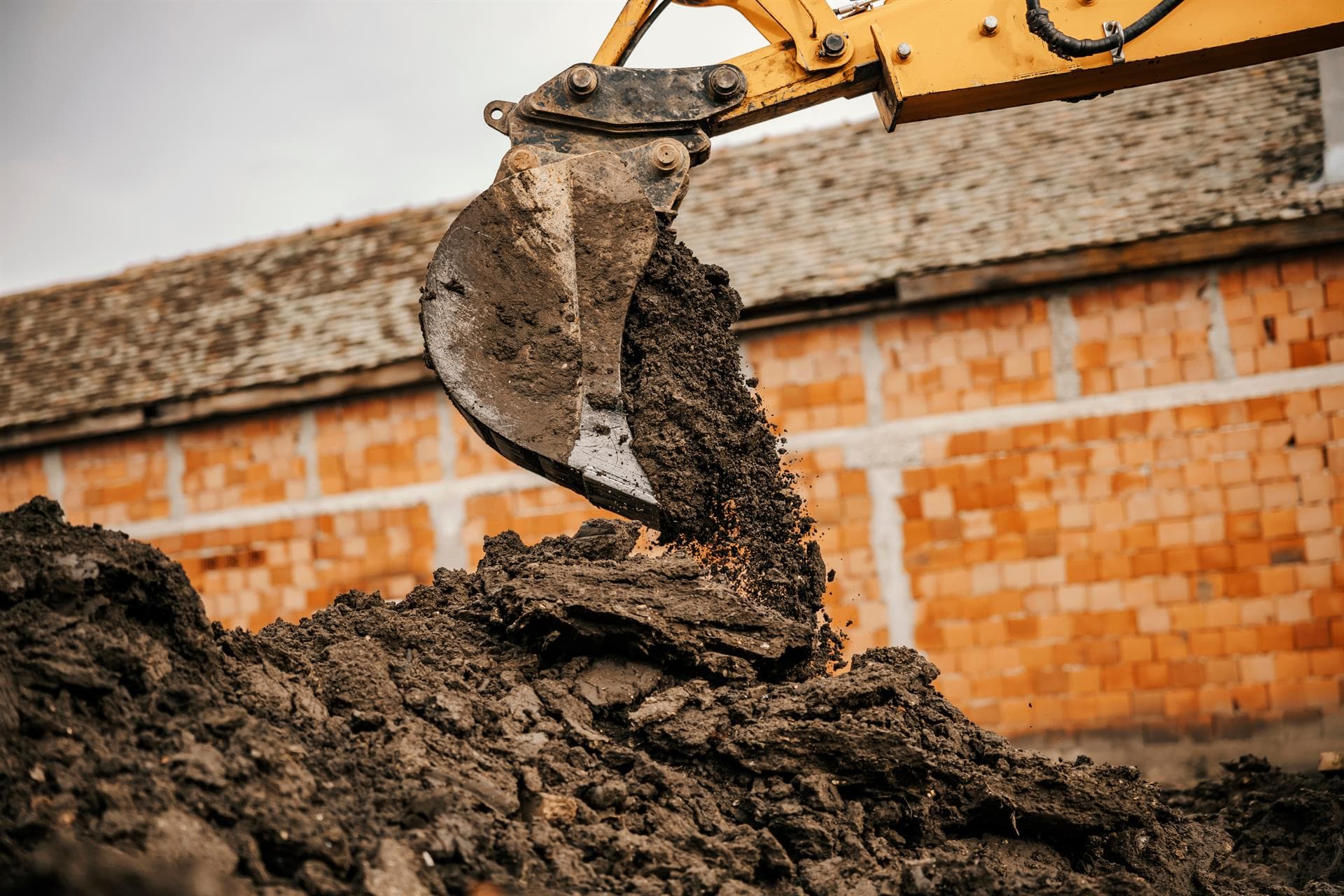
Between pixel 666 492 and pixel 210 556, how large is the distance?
28.2 feet

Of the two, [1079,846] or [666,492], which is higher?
[666,492]

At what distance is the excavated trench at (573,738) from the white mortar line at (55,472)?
879cm

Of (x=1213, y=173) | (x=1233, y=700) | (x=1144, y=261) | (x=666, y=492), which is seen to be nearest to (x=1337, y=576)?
(x=1233, y=700)

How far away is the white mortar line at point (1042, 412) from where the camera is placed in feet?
31.9

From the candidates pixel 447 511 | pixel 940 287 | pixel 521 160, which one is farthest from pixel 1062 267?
pixel 521 160

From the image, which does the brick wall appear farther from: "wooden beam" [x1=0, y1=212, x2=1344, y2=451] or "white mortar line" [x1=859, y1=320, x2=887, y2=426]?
"wooden beam" [x1=0, y1=212, x2=1344, y2=451]

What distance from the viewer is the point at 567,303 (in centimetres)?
488

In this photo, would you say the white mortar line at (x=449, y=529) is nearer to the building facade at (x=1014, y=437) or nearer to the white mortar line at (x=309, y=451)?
the building facade at (x=1014, y=437)

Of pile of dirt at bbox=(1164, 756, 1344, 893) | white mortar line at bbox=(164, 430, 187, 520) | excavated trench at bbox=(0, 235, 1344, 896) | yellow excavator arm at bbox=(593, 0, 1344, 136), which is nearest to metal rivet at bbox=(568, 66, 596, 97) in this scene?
yellow excavator arm at bbox=(593, 0, 1344, 136)

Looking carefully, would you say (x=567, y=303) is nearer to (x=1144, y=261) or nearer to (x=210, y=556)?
(x=1144, y=261)

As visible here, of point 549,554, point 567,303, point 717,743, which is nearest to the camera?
point 717,743

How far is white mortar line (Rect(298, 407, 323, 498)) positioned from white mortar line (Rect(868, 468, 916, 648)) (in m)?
5.13

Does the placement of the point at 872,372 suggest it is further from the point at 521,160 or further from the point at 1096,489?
the point at 521,160

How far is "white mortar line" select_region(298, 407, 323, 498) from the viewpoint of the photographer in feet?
39.5
